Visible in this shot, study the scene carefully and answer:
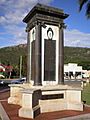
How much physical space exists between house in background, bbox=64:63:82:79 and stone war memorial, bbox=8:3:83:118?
67.9 meters

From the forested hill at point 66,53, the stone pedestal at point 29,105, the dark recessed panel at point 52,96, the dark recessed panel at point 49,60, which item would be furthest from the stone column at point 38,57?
the forested hill at point 66,53

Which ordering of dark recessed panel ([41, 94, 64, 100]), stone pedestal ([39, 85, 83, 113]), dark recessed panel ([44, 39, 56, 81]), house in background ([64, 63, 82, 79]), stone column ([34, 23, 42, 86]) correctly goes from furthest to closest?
house in background ([64, 63, 82, 79]) < dark recessed panel ([44, 39, 56, 81]) < stone column ([34, 23, 42, 86]) < dark recessed panel ([41, 94, 64, 100]) < stone pedestal ([39, 85, 83, 113])

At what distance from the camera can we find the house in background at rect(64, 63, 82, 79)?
8494 centimetres

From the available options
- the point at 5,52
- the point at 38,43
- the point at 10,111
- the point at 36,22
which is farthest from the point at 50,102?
the point at 5,52

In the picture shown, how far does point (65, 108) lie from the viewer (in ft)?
A: 49.7

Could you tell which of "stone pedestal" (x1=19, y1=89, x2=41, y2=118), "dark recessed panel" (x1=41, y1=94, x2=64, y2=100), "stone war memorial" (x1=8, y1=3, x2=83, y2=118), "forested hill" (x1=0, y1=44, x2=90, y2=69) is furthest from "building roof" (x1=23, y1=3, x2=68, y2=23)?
"forested hill" (x1=0, y1=44, x2=90, y2=69)

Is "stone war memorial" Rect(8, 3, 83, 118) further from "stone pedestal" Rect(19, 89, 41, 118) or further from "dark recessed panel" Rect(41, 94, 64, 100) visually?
"stone pedestal" Rect(19, 89, 41, 118)

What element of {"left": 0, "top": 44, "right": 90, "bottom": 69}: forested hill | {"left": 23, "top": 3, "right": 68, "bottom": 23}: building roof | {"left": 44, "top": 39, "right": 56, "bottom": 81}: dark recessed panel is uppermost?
{"left": 0, "top": 44, "right": 90, "bottom": 69}: forested hill

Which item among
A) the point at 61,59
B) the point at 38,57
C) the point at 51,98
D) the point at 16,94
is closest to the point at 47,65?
the point at 38,57

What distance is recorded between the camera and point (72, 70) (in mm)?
86500

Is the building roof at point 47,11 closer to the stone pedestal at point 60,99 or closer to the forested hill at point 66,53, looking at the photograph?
the stone pedestal at point 60,99

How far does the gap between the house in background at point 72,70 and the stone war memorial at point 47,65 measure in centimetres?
6788

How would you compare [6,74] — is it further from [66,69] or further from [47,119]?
[47,119]

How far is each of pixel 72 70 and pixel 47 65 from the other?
71025 millimetres
